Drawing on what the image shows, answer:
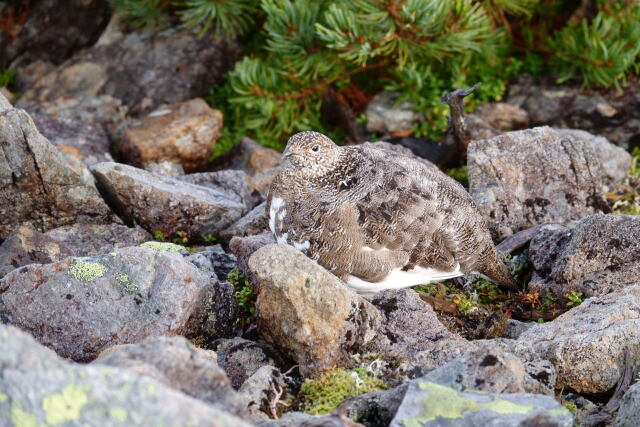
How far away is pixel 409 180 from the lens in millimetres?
5035

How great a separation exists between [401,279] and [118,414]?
272 centimetres

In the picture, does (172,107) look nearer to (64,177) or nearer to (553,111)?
(64,177)

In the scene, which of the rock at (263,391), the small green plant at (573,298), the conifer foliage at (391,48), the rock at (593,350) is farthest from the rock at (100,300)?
the conifer foliage at (391,48)

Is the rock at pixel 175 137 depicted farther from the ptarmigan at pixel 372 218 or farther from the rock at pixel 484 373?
the rock at pixel 484 373

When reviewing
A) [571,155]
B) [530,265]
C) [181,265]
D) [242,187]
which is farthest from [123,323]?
[571,155]

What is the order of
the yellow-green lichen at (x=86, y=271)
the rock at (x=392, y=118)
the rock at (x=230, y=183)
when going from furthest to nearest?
the rock at (x=392, y=118) < the rock at (x=230, y=183) < the yellow-green lichen at (x=86, y=271)

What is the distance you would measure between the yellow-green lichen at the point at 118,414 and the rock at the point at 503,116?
621 cm

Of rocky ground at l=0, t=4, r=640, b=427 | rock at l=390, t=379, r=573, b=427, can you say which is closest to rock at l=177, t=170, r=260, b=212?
rocky ground at l=0, t=4, r=640, b=427

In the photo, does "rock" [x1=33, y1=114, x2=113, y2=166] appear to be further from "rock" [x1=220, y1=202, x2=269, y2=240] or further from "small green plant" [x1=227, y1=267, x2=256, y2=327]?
"small green plant" [x1=227, y1=267, x2=256, y2=327]

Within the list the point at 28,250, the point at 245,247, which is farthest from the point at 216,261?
the point at 28,250

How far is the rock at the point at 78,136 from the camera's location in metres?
7.28

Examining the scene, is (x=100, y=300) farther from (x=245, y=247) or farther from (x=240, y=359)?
(x=245, y=247)

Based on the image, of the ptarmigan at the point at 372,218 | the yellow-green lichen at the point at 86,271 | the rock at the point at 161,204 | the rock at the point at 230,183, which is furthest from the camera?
the rock at the point at 230,183

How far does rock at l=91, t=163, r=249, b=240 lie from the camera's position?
586 cm
